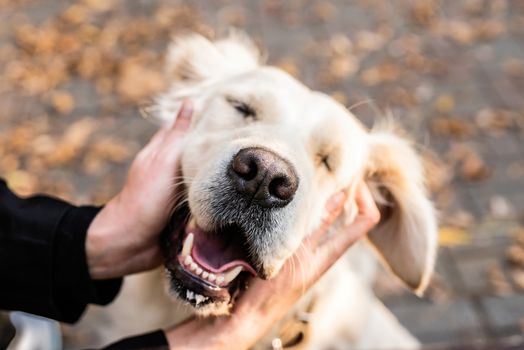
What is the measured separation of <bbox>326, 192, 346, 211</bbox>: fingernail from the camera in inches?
84.7

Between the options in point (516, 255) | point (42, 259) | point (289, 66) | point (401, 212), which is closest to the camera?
point (42, 259)

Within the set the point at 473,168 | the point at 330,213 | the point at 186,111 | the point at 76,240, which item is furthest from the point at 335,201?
the point at 473,168

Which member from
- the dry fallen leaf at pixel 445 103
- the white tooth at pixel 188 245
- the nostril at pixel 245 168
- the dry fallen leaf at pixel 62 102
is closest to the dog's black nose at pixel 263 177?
the nostril at pixel 245 168

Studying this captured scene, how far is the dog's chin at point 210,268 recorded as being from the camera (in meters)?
1.82

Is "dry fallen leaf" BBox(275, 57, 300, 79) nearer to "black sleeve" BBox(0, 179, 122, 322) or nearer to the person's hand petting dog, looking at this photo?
the person's hand petting dog

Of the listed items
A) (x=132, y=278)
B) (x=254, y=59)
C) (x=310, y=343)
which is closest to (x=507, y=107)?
(x=254, y=59)

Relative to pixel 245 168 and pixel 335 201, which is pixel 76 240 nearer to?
pixel 245 168

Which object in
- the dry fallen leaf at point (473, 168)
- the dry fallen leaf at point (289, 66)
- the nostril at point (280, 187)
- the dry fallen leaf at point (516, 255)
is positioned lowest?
the dry fallen leaf at point (516, 255)

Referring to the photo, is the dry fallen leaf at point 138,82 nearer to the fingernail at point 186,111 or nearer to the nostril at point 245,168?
the fingernail at point 186,111

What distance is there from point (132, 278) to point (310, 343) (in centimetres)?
86

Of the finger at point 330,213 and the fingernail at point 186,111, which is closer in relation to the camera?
the finger at point 330,213

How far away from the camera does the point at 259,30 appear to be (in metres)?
5.38

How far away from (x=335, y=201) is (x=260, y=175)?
0.55 meters

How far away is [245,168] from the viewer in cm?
175
